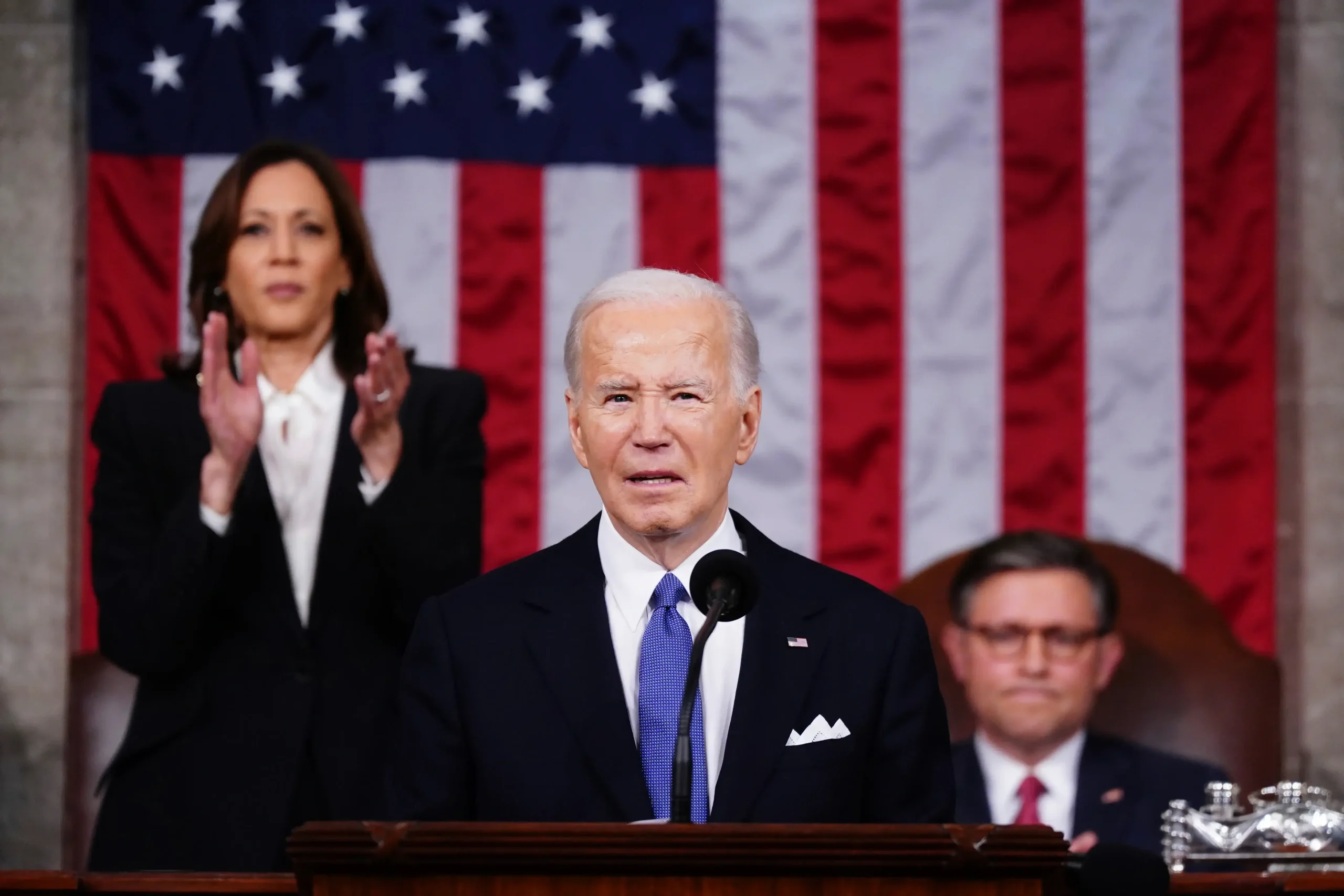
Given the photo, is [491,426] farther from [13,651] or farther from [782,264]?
[13,651]

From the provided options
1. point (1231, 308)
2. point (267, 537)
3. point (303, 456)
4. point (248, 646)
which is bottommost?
point (248, 646)

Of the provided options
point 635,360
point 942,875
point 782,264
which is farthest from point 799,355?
point 942,875

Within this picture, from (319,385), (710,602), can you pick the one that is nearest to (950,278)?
(319,385)

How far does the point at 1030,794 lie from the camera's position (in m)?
4.25

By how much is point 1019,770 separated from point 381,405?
1868 millimetres

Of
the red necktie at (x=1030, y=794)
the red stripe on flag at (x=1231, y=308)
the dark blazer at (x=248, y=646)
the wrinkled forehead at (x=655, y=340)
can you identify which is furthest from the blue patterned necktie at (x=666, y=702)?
the red stripe on flag at (x=1231, y=308)

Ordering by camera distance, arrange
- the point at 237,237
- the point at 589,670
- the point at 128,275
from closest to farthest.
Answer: the point at 589,670, the point at 237,237, the point at 128,275

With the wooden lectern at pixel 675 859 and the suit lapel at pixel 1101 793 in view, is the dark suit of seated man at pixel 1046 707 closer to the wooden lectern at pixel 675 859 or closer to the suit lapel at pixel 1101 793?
the suit lapel at pixel 1101 793

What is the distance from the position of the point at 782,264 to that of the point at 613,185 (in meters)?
0.51

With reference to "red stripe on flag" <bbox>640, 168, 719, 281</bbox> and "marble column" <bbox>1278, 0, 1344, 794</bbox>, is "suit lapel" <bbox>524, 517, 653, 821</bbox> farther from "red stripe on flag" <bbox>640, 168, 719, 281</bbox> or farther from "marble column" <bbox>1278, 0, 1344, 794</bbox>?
"marble column" <bbox>1278, 0, 1344, 794</bbox>

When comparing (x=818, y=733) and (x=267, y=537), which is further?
(x=267, y=537)

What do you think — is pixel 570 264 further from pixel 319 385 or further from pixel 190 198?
pixel 319 385

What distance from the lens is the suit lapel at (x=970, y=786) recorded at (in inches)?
166

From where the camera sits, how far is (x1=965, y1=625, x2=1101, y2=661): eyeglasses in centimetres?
430
